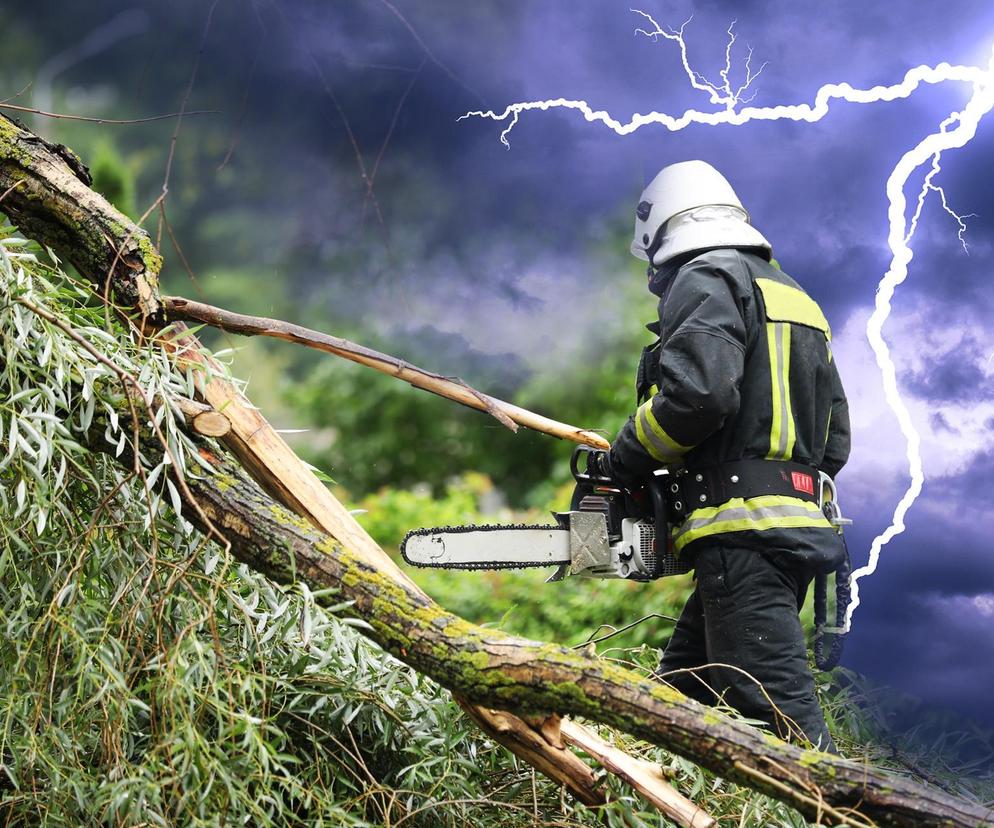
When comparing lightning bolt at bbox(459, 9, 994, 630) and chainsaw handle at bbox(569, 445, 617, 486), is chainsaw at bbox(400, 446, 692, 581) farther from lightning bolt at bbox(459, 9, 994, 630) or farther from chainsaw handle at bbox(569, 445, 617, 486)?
lightning bolt at bbox(459, 9, 994, 630)

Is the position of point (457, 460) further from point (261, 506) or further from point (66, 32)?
point (261, 506)

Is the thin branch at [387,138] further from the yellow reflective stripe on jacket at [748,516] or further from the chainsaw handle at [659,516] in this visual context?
the yellow reflective stripe on jacket at [748,516]

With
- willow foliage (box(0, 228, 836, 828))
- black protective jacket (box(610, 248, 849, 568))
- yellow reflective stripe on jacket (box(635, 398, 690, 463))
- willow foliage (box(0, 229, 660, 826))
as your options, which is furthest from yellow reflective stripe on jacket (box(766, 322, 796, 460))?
willow foliage (box(0, 229, 660, 826))

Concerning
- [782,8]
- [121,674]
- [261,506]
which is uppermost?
[782,8]

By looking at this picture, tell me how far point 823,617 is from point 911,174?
4.44 feet

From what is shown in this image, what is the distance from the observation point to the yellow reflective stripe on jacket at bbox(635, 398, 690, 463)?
1.81 metres

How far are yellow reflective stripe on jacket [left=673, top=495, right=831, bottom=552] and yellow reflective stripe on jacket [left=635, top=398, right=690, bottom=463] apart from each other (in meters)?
0.11

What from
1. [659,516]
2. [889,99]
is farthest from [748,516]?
[889,99]

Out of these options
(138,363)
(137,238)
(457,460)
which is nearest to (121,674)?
(138,363)

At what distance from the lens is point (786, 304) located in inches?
74.7

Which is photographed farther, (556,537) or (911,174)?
(911,174)

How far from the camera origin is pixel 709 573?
A: 1.82 metres

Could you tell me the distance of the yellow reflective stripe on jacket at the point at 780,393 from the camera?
184 cm

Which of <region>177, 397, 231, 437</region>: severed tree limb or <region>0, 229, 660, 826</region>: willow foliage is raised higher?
<region>177, 397, 231, 437</region>: severed tree limb
